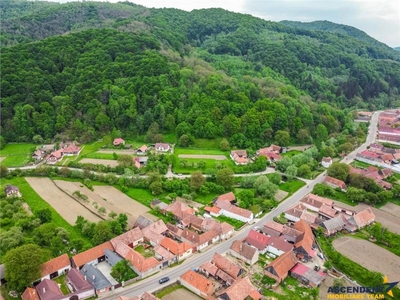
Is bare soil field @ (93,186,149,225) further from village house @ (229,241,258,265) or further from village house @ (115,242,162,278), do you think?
village house @ (229,241,258,265)

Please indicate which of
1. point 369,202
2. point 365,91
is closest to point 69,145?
point 369,202

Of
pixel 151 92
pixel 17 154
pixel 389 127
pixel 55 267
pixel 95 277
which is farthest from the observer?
pixel 389 127

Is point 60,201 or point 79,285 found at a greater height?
point 60,201

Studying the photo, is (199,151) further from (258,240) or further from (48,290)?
(48,290)

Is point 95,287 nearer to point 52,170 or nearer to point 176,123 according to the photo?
point 52,170

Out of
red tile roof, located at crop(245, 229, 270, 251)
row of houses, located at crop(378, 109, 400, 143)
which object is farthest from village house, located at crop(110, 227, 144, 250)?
row of houses, located at crop(378, 109, 400, 143)

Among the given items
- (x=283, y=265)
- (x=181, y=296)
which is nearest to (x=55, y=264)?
(x=181, y=296)

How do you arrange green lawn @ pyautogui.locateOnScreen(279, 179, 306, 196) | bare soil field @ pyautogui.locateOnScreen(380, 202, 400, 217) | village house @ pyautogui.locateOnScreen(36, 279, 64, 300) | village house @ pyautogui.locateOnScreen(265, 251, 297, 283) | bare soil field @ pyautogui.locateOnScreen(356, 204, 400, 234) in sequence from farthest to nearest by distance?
green lawn @ pyautogui.locateOnScreen(279, 179, 306, 196), bare soil field @ pyautogui.locateOnScreen(380, 202, 400, 217), bare soil field @ pyautogui.locateOnScreen(356, 204, 400, 234), village house @ pyautogui.locateOnScreen(265, 251, 297, 283), village house @ pyautogui.locateOnScreen(36, 279, 64, 300)
